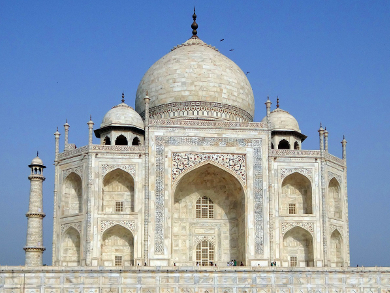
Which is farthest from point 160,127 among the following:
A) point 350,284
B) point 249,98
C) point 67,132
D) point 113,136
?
point 350,284

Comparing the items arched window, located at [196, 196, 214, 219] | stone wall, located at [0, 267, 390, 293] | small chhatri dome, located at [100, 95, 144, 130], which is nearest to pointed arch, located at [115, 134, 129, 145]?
small chhatri dome, located at [100, 95, 144, 130]

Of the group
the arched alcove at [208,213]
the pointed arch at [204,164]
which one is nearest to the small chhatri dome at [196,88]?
the arched alcove at [208,213]

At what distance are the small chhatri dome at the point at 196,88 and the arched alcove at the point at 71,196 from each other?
4.47 meters

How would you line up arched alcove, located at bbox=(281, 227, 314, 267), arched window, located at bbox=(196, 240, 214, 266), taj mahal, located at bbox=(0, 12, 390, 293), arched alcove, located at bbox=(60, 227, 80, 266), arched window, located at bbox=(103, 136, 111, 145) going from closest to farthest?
taj mahal, located at bbox=(0, 12, 390, 293), arched alcove, located at bbox=(60, 227, 80, 266), arched alcove, located at bbox=(281, 227, 314, 267), arched window, located at bbox=(196, 240, 214, 266), arched window, located at bbox=(103, 136, 111, 145)

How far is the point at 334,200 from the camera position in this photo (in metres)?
25.8

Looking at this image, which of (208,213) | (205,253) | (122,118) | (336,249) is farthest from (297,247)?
(122,118)

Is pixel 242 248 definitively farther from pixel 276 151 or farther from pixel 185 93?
pixel 185 93

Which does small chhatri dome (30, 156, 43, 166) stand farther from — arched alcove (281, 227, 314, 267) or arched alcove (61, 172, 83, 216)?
arched alcove (281, 227, 314, 267)

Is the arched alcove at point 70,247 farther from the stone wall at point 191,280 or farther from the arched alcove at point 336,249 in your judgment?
the arched alcove at point 336,249

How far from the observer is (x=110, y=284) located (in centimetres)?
1975

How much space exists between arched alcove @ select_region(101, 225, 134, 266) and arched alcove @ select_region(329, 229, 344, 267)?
7.46 m

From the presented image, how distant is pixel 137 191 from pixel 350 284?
25.4 feet

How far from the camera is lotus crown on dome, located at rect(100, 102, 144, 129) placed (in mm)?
25312

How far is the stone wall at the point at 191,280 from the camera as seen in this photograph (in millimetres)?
19500
